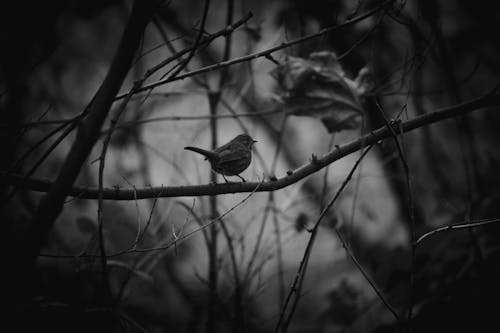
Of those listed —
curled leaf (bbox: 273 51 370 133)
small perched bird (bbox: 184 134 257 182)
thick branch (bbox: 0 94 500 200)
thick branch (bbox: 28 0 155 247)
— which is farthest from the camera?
small perched bird (bbox: 184 134 257 182)

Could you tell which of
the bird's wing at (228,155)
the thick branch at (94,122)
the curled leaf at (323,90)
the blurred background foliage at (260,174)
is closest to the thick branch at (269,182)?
the blurred background foliage at (260,174)

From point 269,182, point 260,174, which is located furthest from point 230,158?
point 260,174

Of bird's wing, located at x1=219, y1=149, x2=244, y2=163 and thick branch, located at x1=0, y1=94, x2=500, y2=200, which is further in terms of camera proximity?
bird's wing, located at x1=219, y1=149, x2=244, y2=163

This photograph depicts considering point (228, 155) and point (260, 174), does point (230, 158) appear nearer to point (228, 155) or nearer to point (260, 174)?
point (228, 155)

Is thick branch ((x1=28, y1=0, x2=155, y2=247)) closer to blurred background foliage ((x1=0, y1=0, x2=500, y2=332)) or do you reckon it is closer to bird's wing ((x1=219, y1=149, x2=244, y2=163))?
blurred background foliage ((x1=0, y1=0, x2=500, y2=332))

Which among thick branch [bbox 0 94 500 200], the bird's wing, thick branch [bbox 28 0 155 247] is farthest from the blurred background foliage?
thick branch [bbox 28 0 155 247]

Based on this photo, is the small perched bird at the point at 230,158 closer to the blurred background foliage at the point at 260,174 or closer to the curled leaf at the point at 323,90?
the blurred background foliage at the point at 260,174
